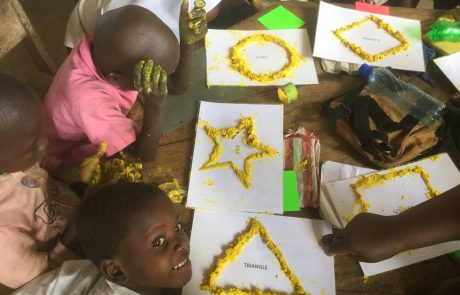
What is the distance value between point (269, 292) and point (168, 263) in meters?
0.22

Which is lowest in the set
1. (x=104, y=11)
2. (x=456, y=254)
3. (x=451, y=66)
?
(x=456, y=254)

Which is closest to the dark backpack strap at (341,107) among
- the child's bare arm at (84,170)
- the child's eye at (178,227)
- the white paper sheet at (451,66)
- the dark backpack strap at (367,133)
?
the dark backpack strap at (367,133)

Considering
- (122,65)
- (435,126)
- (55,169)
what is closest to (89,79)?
(122,65)

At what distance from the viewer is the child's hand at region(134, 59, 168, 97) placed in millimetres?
855

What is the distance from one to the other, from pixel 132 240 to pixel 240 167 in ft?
1.08

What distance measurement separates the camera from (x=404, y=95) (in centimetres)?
103

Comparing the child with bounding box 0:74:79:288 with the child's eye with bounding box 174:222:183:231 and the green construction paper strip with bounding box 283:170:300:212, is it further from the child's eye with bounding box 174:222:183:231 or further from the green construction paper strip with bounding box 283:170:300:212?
the green construction paper strip with bounding box 283:170:300:212

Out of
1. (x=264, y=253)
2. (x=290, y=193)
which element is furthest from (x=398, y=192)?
(x=264, y=253)

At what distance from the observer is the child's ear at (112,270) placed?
72 cm

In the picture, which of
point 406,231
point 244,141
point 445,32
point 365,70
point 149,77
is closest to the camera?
point 406,231

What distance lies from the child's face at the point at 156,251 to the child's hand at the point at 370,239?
328 mm

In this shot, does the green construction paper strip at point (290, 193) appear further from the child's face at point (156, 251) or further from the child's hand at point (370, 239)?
the child's face at point (156, 251)

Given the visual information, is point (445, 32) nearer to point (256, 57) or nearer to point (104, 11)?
point (256, 57)

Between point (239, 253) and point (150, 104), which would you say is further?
point (150, 104)
